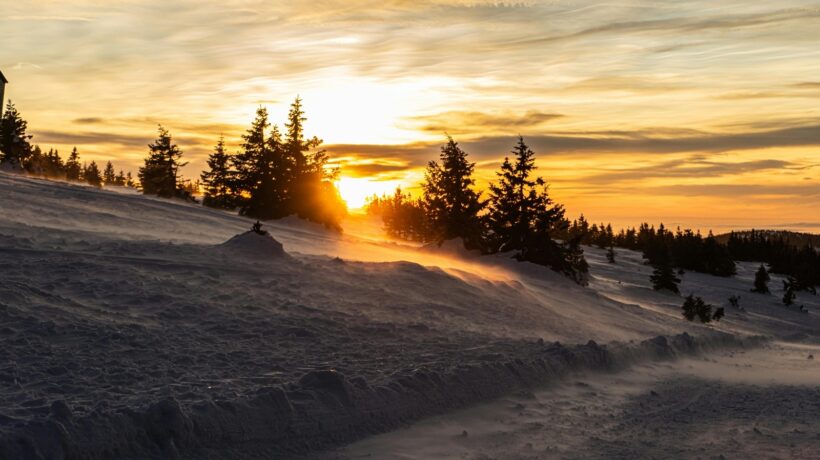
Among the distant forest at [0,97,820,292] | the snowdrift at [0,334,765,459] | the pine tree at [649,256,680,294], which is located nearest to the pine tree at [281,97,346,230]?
the distant forest at [0,97,820,292]

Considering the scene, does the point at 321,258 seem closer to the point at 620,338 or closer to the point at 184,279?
the point at 184,279

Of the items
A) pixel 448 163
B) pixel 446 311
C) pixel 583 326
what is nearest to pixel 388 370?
pixel 446 311

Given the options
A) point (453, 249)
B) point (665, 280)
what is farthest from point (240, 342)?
point (665, 280)

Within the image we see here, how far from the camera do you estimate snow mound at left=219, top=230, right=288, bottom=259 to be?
13820 millimetres

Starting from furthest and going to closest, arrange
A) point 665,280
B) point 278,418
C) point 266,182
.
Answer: point 266,182, point 665,280, point 278,418

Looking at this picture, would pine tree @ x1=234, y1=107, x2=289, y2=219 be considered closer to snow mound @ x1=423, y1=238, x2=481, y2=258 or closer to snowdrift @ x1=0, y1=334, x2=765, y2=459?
snow mound @ x1=423, y1=238, x2=481, y2=258

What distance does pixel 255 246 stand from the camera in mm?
14078

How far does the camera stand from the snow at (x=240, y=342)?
6301 mm

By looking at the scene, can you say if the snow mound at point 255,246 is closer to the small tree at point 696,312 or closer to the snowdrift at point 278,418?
the snowdrift at point 278,418

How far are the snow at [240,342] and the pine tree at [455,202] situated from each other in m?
13.1

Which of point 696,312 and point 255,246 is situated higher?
point 255,246

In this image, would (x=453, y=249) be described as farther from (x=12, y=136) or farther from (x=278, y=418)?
(x=12, y=136)

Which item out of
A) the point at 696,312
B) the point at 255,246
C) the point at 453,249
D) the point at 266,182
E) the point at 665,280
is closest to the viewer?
the point at 255,246

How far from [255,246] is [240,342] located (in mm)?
5562
